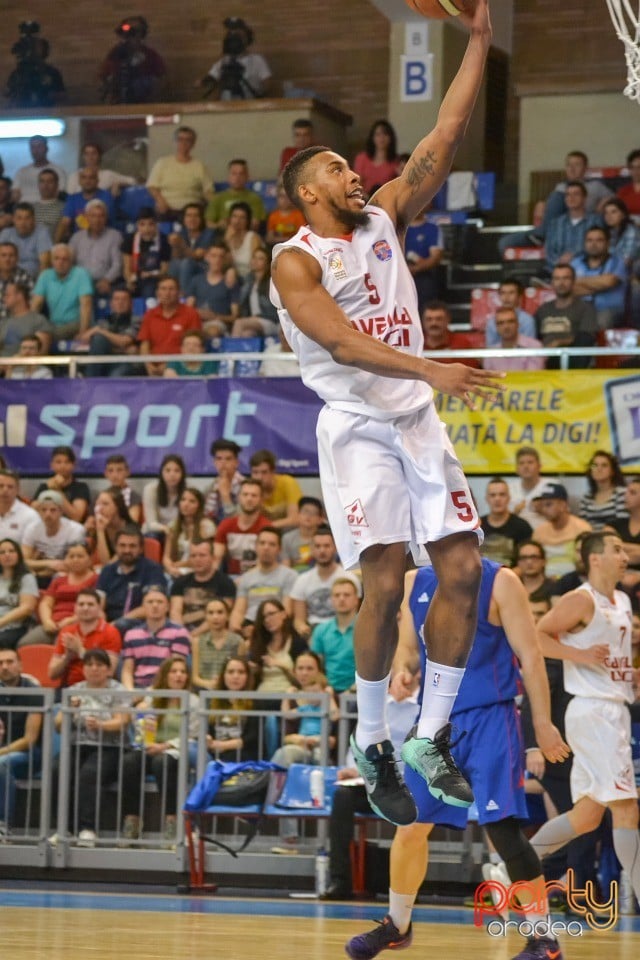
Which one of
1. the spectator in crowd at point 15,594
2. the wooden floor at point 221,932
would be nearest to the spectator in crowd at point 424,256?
the spectator in crowd at point 15,594

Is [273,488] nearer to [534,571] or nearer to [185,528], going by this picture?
[185,528]

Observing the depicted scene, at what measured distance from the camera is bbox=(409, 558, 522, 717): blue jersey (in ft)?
23.4

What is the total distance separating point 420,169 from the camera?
5.95 m

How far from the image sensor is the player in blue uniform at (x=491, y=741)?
267 inches

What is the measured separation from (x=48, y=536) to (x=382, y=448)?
338 inches

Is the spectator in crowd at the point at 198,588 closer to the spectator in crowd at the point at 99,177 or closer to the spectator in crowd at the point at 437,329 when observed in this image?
the spectator in crowd at the point at 437,329

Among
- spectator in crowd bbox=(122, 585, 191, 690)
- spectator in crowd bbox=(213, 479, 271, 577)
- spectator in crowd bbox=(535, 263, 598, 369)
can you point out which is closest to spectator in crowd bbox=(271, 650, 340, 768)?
spectator in crowd bbox=(122, 585, 191, 690)

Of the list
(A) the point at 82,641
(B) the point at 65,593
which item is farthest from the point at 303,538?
(A) the point at 82,641

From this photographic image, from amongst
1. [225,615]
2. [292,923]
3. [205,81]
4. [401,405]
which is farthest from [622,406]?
[205,81]

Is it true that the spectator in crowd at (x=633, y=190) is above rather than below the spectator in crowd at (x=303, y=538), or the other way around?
above

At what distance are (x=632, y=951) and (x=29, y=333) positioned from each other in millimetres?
10943

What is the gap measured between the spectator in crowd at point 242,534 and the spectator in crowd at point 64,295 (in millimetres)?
4171

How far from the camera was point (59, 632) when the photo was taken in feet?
40.8

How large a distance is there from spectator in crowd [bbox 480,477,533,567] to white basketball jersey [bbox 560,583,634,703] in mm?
3070
